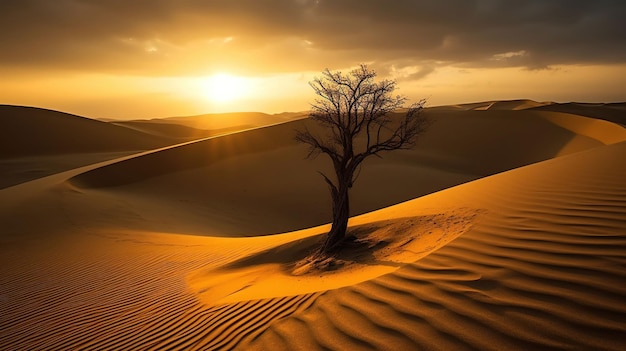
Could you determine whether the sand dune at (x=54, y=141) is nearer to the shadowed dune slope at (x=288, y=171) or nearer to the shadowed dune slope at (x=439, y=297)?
the shadowed dune slope at (x=288, y=171)

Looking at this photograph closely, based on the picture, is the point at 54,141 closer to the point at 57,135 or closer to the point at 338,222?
the point at 57,135

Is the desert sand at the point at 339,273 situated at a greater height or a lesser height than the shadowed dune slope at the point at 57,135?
lesser

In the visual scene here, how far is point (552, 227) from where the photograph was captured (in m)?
3.85

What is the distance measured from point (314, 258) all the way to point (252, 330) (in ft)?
8.73

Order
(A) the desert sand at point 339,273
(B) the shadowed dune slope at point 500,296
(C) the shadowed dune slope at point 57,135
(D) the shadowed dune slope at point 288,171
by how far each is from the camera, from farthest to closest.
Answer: (C) the shadowed dune slope at point 57,135, (D) the shadowed dune slope at point 288,171, (A) the desert sand at point 339,273, (B) the shadowed dune slope at point 500,296

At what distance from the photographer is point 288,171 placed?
19828 millimetres

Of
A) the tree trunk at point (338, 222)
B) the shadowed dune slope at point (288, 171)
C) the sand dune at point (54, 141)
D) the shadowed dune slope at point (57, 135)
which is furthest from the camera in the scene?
the shadowed dune slope at point (57, 135)

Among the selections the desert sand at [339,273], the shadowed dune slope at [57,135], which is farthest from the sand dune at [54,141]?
the desert sand at [339,273]

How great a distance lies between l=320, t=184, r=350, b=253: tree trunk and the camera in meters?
6.18

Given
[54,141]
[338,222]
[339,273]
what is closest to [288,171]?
[338,222]

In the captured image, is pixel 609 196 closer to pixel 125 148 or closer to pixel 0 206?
pixel 0 206

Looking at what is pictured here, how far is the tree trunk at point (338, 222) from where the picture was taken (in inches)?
243

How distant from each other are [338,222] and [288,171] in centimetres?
1366

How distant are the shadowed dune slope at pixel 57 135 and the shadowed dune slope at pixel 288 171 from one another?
1946cm
